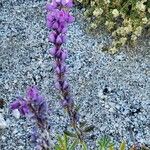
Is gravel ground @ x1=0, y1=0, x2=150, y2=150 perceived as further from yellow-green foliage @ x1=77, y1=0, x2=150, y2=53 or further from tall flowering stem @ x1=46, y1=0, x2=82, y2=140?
tall flowering stem @ x1=46, y1=0, x2=82, y2=140

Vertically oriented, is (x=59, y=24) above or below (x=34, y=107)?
above

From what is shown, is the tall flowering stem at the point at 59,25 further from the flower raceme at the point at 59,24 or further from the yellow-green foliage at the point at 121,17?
the yellow-green foliage at the point at 121,17

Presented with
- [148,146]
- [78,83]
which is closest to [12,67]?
[78,83]

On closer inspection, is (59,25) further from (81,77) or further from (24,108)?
(81,77)

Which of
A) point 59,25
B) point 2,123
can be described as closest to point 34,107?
point 59,25

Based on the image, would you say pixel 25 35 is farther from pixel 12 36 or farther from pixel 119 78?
pixel 119 78
